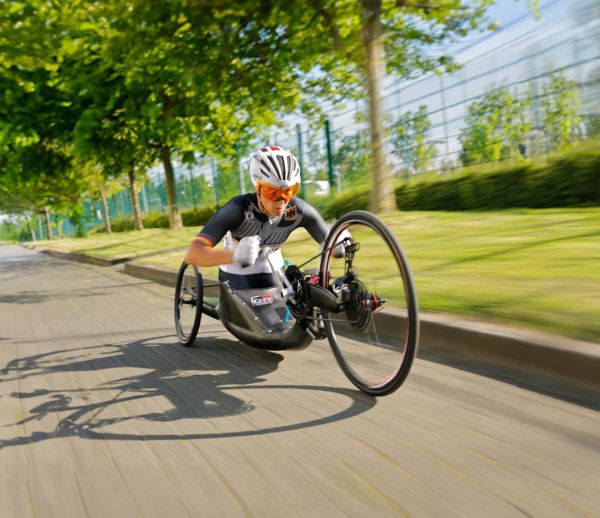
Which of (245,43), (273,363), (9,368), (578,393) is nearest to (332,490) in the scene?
(578,393)

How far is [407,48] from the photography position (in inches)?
498

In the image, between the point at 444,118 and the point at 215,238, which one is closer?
the point at 215,238

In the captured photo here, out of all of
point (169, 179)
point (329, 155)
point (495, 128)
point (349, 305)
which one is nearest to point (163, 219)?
point (169, 179)

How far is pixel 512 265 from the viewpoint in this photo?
5785mm

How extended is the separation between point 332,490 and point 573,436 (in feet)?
3.51

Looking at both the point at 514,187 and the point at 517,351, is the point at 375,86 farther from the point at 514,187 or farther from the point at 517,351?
the point at 517,351

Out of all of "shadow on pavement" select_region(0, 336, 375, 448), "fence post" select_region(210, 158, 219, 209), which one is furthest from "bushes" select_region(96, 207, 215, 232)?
"shadow on pavement" select_region(0, 336, 375, 448)

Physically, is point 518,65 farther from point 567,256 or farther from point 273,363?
point 273,363

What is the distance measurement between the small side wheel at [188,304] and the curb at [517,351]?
182 cm

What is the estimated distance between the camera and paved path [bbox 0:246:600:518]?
2213 mm

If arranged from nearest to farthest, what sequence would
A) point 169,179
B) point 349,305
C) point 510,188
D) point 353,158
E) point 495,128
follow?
point 349,305
point 510,188
point 495,128
point 353,158
point 169,179

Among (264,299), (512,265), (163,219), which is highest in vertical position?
(163,219)

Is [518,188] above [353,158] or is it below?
below

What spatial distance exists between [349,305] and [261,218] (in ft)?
3.00
